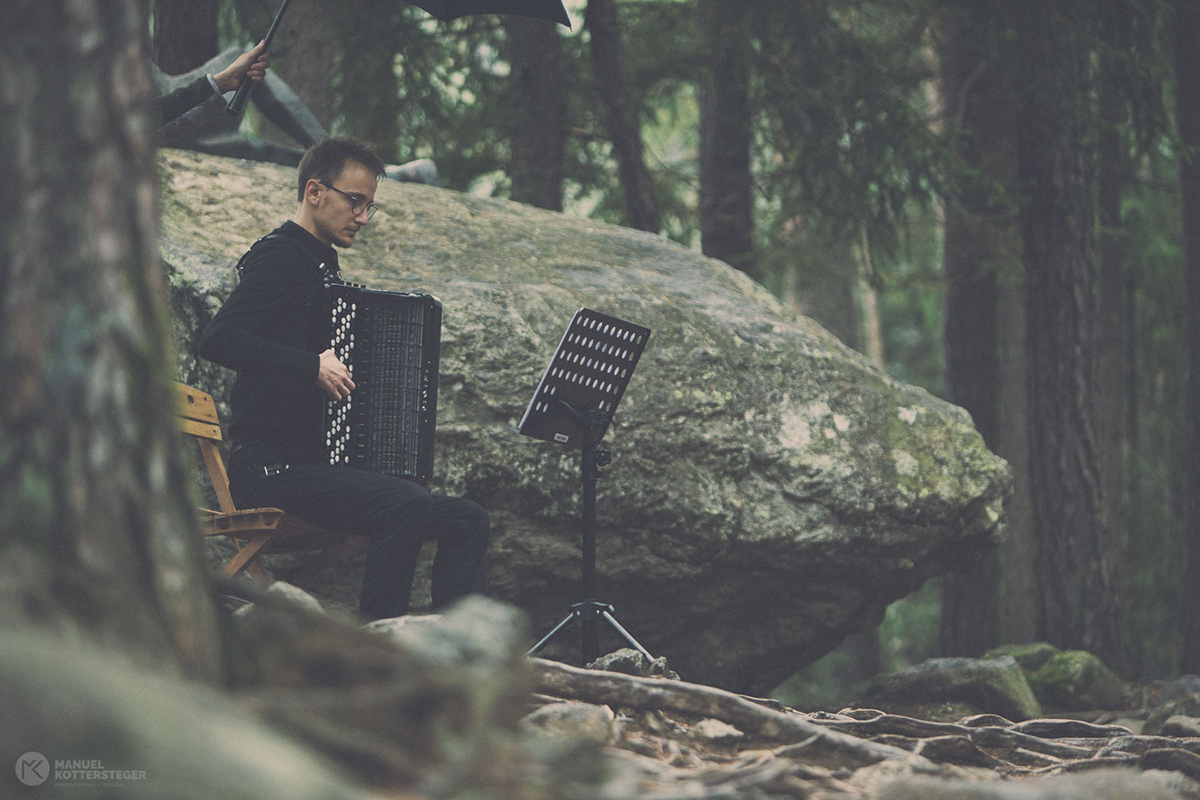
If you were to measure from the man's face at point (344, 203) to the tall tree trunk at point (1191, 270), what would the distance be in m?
6.21

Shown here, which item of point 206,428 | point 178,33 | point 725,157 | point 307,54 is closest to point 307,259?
point 206,428

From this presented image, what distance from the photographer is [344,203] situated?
441 centimetres

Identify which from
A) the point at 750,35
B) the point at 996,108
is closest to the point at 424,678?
the point at 750,35

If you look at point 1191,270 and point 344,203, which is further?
point 1191,270

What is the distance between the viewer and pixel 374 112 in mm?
10000

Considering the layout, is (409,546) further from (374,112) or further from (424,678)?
(374,112)

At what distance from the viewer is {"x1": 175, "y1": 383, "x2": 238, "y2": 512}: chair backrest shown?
4.52 meters

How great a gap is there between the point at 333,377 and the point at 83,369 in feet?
7.67

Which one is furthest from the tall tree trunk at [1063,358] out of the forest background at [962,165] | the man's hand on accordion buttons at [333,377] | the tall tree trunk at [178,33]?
the tall tree trunk at [178,33]

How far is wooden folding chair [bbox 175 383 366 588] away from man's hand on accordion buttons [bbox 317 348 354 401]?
0.51 metres

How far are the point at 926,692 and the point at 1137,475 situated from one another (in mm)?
7304

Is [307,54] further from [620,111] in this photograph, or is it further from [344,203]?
[344,203]

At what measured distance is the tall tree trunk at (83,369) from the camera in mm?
1661

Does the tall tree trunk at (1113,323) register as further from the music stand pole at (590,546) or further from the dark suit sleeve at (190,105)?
the dark suit sleeve at (190,105)
